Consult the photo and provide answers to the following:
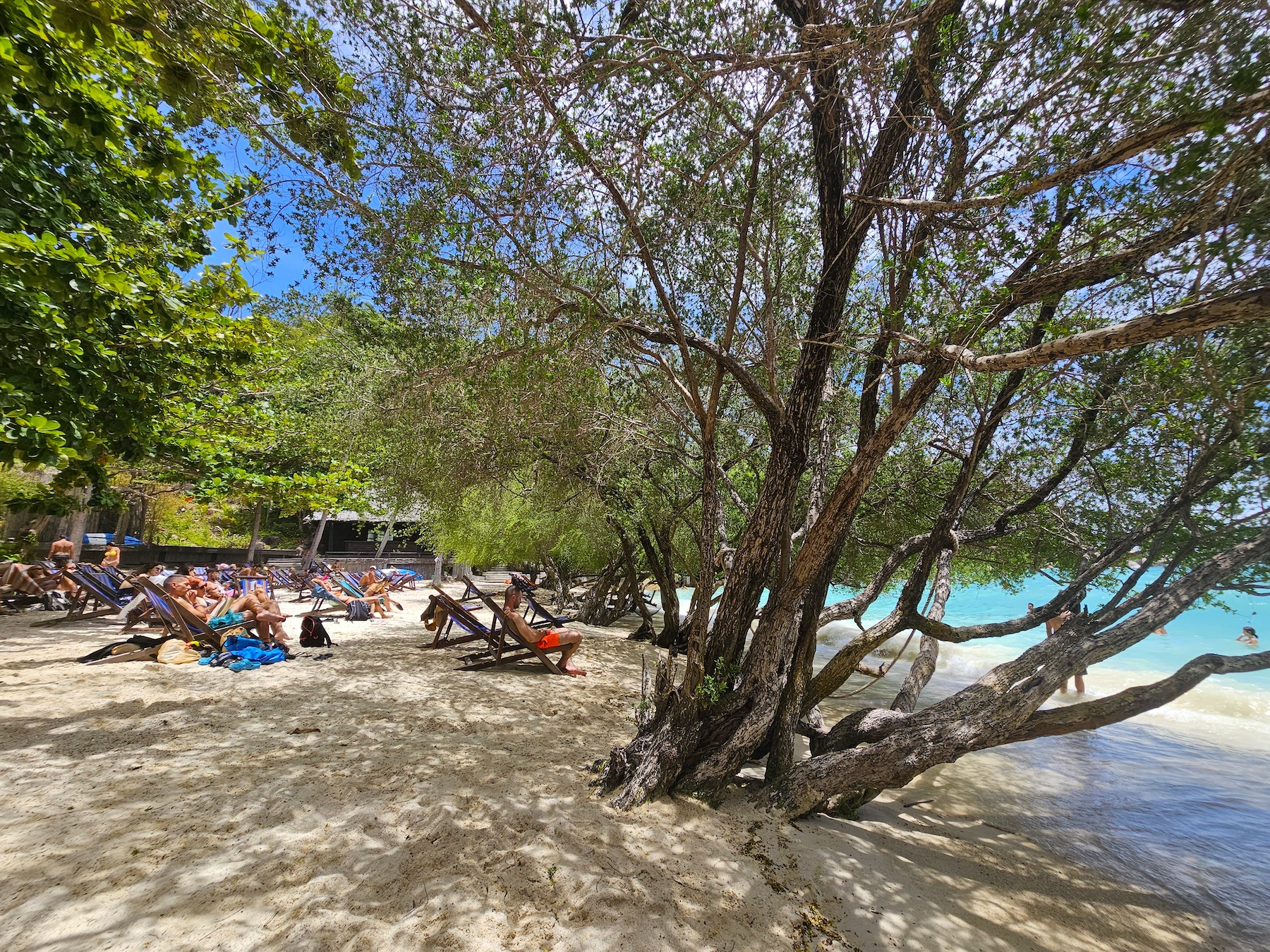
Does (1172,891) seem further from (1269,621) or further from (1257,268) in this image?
(1269,621)

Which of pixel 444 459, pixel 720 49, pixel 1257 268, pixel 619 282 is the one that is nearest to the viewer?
pixel 1257 268

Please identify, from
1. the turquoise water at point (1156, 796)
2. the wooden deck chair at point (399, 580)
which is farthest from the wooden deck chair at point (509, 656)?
the wooden deck chair at point (399, 580)

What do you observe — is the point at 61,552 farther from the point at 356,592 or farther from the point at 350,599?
the point at 356,592

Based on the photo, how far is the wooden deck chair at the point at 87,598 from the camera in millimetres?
9055

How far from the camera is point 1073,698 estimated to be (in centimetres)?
1280

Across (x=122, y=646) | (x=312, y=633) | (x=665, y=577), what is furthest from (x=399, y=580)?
(x=122, y=646)

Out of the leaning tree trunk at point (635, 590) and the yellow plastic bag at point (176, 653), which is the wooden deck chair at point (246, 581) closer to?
the yellow plastic bag at point (176, 653)

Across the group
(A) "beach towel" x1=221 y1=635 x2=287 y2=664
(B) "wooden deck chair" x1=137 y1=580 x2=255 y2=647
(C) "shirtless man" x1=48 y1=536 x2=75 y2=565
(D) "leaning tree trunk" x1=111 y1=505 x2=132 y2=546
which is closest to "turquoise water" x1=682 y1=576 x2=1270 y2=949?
(A) "beach towel" x1=221 y1=635 x2=287 y2=664

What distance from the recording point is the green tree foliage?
2.54m

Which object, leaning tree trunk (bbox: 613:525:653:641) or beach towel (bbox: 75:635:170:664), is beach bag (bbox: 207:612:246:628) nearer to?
beach towel (bbox: 75:635:170:664)

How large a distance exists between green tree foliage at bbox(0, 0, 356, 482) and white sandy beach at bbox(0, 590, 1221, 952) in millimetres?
2238

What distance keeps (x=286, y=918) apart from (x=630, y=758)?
259 cm

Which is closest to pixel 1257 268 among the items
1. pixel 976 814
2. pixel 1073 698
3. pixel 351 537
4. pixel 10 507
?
pixel 976 814

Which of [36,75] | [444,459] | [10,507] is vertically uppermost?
[36,75]
